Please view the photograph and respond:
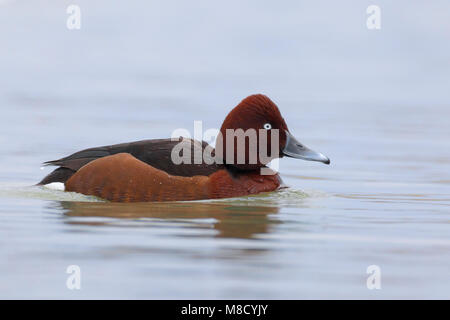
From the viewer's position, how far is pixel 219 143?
399 inches

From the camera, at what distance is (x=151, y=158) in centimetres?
995

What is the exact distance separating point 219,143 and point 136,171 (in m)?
0.82

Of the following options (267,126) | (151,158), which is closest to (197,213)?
(151,158)

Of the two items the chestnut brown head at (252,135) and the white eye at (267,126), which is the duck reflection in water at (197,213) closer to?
the chestnut brown head at (252,135)

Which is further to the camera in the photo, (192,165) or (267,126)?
(267,126)

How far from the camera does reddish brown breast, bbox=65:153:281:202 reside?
978cm

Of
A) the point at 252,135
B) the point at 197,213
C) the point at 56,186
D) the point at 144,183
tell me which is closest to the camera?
the point at 197,213

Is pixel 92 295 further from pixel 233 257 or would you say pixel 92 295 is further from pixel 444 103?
pixel 444 103

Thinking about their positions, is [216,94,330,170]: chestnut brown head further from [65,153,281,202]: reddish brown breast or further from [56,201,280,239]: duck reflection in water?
[56,201,280,239]: duck reflection in water

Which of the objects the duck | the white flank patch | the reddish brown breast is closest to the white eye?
the duck

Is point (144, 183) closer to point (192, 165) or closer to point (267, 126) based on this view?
point (192, 165)

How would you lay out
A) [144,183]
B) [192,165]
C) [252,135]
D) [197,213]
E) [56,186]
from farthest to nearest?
1. [56,186]
2. [252,135]
3. [192,165]
4. [144,183]
5. [197,213]

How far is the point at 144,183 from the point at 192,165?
18.1 inches

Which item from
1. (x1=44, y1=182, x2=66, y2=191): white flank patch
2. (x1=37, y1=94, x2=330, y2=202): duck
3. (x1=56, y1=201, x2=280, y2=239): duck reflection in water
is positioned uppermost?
(x1=37, y1=94, x2=330, y2=202): duck
